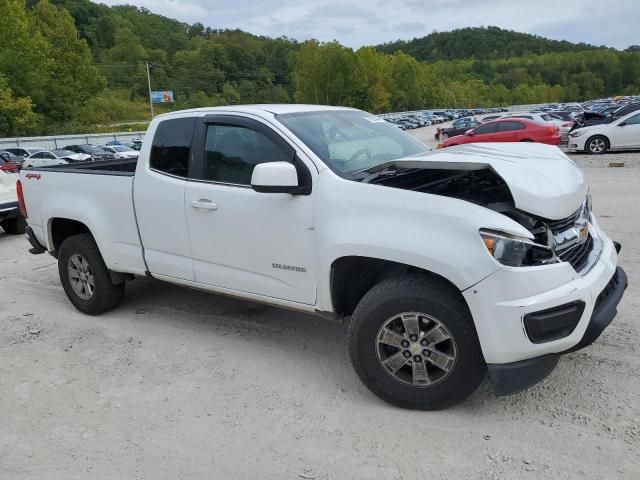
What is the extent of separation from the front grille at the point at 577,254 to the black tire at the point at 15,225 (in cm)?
921

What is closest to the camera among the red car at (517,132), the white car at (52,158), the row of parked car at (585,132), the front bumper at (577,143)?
the row of parked car at (585,132)

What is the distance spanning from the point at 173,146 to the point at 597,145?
1687 centimetres

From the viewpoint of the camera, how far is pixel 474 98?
146 metres

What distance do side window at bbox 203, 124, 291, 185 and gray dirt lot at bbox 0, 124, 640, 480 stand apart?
54.0 inches

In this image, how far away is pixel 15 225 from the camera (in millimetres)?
9773

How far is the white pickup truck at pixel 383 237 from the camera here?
2.93 meters

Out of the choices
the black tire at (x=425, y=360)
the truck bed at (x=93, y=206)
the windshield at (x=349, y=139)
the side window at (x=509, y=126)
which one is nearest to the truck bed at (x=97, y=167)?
the truck bed at (x=93, y=206)

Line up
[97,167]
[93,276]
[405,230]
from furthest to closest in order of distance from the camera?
1. [97,167]
2. [93,276]
3. [405,230]

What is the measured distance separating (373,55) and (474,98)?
6189cm

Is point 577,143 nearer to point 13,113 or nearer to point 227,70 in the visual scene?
point 13,113

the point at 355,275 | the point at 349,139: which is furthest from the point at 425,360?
the point at 349,139

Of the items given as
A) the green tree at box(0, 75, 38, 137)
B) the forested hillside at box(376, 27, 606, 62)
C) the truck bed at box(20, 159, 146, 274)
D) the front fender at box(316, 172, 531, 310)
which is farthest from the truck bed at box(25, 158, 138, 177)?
the forested hillside at box(376, 27, 606, 62)

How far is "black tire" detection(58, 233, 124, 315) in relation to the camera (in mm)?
5070

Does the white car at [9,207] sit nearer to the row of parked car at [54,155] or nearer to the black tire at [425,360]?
the black tire at [425,360]
